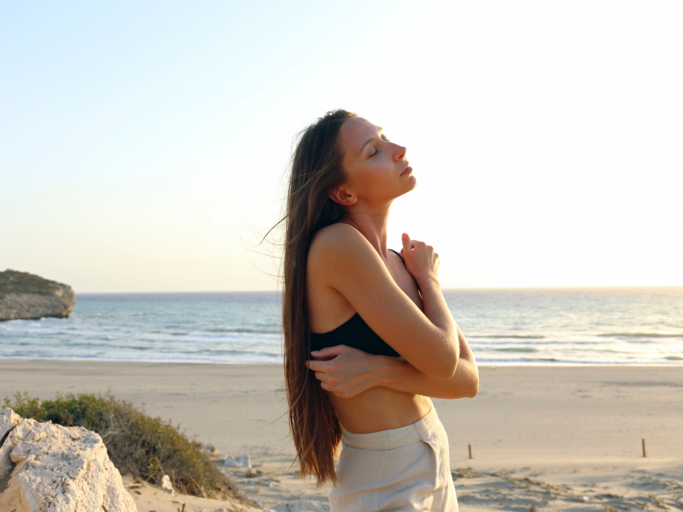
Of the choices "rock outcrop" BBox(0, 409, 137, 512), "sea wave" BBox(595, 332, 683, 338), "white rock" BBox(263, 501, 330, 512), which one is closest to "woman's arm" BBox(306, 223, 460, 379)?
"rock outcrop" BBox(0, 409, 137, 512)

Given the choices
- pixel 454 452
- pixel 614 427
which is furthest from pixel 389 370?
pixel 614 427

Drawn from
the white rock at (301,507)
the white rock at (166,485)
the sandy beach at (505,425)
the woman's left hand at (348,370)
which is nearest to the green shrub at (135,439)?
the white rock at (166,485)

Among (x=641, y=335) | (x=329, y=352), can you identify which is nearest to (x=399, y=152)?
(x=329, y=352)

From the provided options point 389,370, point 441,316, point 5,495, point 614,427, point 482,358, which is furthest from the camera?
point 482,358

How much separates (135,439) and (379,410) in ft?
11.0

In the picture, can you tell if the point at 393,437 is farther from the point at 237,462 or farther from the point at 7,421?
the point at 237,462

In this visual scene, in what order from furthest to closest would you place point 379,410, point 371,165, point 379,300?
point 371,165, point 379,410, point 379,300

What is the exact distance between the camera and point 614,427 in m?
10.1

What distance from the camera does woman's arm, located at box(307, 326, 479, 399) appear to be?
1552 mm

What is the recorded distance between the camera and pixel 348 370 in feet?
5.10

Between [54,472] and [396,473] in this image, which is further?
[54,472]

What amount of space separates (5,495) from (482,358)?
72.7ft

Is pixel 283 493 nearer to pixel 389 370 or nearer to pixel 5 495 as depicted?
pixel 5 495

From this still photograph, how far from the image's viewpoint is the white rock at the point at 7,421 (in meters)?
2.20
